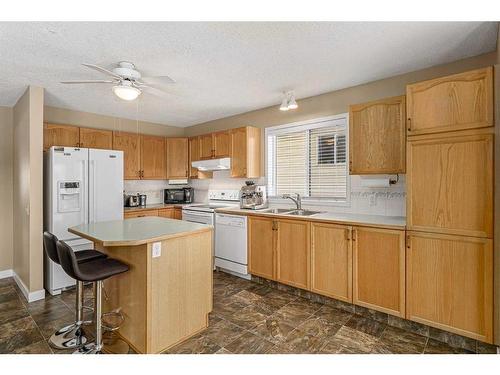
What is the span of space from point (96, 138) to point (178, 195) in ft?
5.58

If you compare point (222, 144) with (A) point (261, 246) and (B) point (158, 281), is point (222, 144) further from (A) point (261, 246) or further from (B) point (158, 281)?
(B) point (158, 281)

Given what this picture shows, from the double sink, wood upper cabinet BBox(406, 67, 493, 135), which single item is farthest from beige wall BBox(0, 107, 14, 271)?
wood upper cabinet BBox(406, 67, 493, 135)

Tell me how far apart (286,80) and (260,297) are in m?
2.48

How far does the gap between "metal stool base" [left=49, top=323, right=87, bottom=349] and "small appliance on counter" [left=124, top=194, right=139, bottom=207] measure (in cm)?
246

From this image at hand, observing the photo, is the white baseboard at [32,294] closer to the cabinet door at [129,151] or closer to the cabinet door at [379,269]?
the cabinet door at [129,151]

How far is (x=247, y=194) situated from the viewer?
400cm

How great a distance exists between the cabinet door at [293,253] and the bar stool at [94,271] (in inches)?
68.9

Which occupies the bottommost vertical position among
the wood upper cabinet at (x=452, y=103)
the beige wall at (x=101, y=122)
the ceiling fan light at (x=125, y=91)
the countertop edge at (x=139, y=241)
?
the countertop edge at (x=139, y=241)

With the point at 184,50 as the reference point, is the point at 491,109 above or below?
below

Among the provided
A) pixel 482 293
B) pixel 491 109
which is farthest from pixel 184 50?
pixel 482 293

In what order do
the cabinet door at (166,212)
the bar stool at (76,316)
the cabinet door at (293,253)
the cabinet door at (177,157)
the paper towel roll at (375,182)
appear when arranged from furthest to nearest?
the cabinet door at (177,157) < the cabinet door at (166,212) < the cabinet door at (293,253) < the paper towel roll at (375,182) < the bar stool at (76,316)

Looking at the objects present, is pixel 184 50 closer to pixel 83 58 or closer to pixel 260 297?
pixel 83 58

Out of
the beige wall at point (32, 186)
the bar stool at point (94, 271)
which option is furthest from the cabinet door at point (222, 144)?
the bar stool at point (94, 271)

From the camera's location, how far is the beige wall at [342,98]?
2.49 m
